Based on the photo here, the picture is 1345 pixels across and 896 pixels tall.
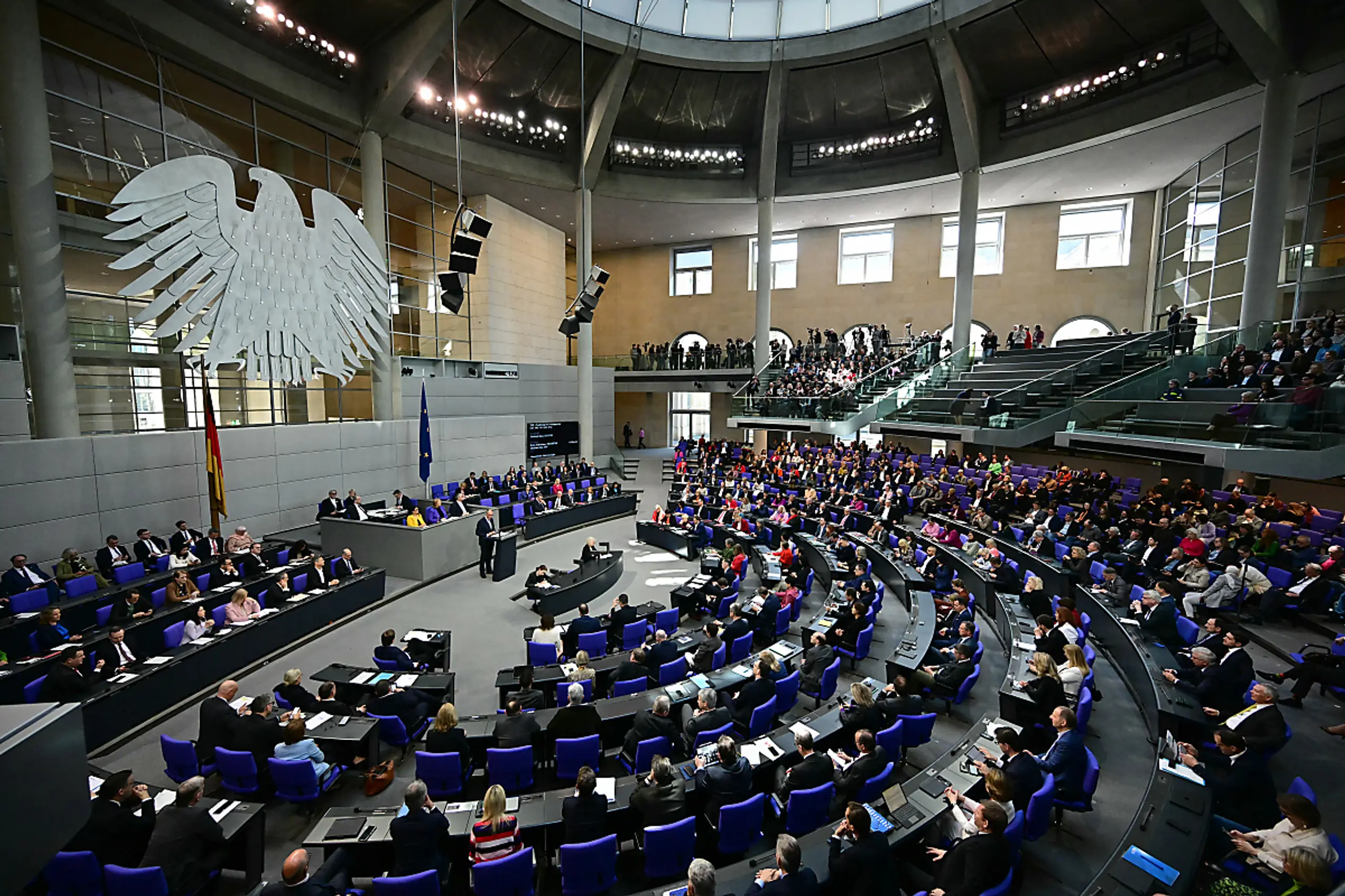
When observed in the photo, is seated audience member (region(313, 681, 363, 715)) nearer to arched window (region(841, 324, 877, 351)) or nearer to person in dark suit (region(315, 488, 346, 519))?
person in dark suit (region(315, 488, 346, 519))

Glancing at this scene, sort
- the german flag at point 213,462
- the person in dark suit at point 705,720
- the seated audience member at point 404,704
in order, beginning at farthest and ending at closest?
the german flag at point 213,462 < the seated audience member at point 404,704 < the person in dark suit at point 705,720

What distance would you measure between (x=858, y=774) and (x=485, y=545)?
31.1 ft

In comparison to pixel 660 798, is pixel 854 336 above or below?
above

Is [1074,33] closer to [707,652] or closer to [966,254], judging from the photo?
[966,254]

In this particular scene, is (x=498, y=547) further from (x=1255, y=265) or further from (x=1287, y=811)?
(x=1255, y=265)

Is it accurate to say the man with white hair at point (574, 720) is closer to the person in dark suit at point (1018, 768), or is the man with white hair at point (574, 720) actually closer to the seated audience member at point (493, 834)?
the seated audience member at point (493, 834)

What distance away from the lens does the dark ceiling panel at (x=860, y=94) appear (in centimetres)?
1981

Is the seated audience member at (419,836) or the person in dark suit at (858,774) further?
the person in dark suit at (858,774)

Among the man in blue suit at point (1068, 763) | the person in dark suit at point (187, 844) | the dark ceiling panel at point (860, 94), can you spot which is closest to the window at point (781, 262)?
the dark ceiling panel at point (860, 94)

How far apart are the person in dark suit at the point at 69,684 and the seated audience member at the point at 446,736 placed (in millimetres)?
3879

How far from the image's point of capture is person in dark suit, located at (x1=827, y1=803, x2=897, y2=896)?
11.5 ft

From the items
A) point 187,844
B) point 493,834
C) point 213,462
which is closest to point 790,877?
point 493,834

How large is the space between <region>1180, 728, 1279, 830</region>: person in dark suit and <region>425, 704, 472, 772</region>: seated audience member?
582cm

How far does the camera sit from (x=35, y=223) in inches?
391
